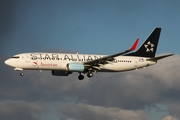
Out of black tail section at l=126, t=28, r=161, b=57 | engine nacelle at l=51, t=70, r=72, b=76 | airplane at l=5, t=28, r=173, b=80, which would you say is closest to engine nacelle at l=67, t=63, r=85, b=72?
airplane at l=5, t=28, r=173, b=80

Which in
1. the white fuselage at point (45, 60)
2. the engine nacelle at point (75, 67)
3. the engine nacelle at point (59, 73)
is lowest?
the engine nacelle at point (59, 73)

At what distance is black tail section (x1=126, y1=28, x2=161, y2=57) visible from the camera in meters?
113

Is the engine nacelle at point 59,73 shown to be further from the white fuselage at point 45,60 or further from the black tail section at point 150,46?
the black tail section at point 150,46

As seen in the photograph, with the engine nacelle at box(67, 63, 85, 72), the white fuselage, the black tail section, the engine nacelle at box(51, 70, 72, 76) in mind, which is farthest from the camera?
the black tail section

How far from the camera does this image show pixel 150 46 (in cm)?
11481

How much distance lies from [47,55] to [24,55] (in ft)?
15.1

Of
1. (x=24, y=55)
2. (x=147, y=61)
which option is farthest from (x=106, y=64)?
(x=24, y=55)

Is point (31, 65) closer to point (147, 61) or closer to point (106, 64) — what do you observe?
point (106, 64)

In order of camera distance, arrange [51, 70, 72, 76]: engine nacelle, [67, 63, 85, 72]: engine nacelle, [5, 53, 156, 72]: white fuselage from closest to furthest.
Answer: [5, 53, 156, 72]: white fuselage, [67, 63, 85, 72]: engine nacelle, [51, 70, 72, 76]: engine nacelle

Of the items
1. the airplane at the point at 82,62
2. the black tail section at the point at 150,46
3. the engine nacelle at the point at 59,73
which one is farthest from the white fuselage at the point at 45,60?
the black tail section at the point at 150,46

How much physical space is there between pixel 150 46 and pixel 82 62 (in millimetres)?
18860

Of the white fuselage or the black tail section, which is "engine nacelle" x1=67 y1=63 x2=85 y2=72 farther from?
the black tail section

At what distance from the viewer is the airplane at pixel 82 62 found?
331 feet

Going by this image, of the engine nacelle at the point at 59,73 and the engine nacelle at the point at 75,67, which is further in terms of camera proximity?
the engine nacelle at the point at 59,73
